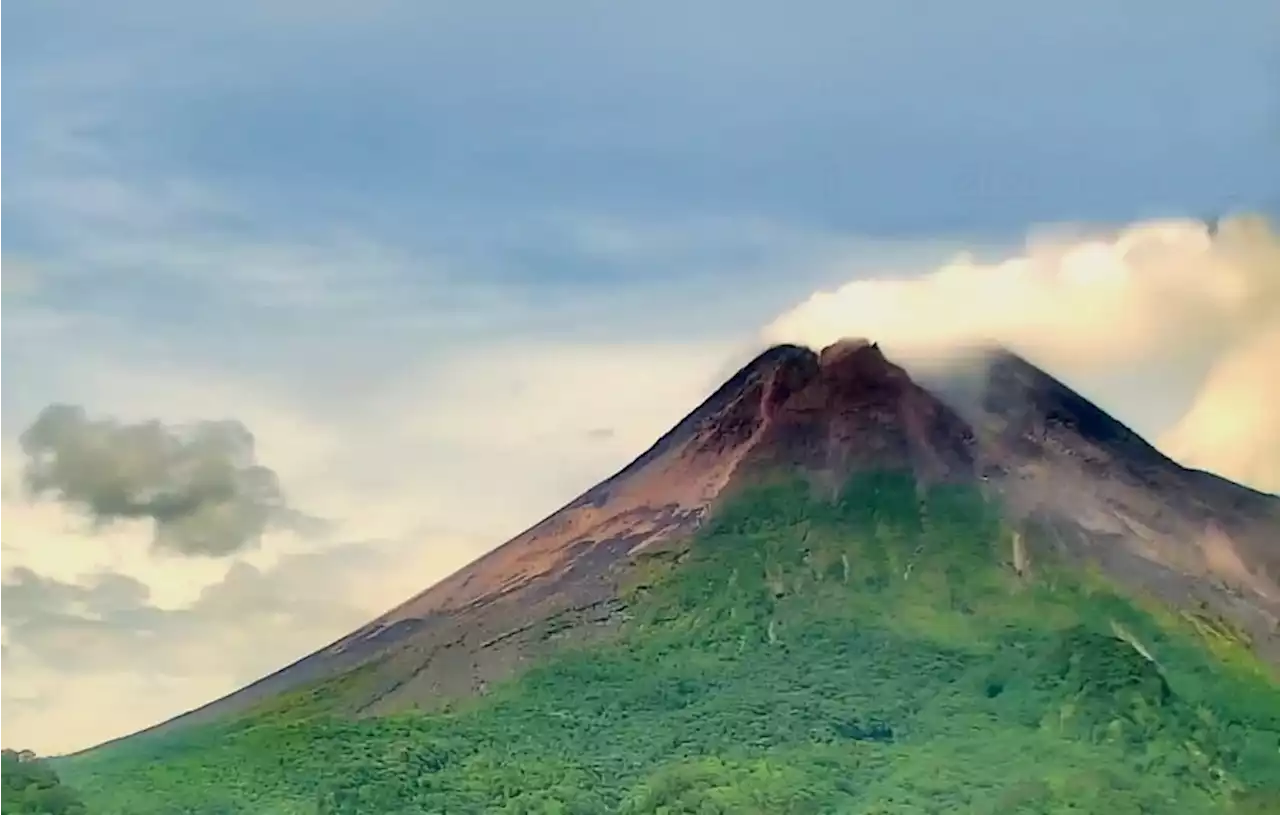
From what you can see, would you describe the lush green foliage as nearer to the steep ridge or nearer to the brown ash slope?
the brown ash slope

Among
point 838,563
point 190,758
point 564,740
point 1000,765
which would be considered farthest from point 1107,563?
point 190,758

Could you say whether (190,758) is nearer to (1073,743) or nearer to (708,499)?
(708,499)

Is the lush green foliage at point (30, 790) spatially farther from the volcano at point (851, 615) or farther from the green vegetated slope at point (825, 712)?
the volcano at point (851, 615)

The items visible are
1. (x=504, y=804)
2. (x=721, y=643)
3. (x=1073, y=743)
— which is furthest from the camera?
(x=721, y=643)

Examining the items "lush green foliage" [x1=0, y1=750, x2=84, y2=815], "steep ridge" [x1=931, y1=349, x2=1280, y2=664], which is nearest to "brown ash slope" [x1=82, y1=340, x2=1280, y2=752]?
"steep ridge" [x1=931, y1=349, x2=1280, y2=664]

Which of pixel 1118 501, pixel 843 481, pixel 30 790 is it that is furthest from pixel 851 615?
pixel 30 790
